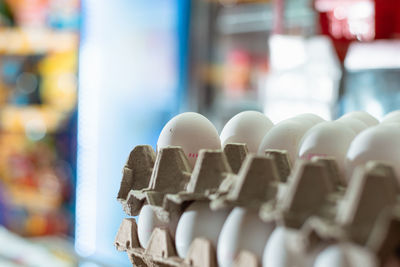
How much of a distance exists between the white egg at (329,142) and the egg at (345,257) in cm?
18

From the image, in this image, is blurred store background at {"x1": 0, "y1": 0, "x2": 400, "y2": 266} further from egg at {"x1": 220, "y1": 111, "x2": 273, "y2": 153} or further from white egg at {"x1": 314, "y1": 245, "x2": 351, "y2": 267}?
white egg at {"x1": 314, "y1": 245, "x2": 351, "y2": 267}

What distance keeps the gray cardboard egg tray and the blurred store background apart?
66.0 inches

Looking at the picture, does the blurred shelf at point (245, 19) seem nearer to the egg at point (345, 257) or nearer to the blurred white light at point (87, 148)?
the blurred white light at point (87, 148)

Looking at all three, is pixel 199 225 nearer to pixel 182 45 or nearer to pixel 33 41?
pixel 182 45

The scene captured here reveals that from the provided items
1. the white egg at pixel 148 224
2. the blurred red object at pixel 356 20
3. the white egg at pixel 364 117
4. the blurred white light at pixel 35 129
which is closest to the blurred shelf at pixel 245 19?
the blurred red object at pixel 356 20

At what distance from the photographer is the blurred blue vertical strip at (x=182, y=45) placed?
9.66 feet

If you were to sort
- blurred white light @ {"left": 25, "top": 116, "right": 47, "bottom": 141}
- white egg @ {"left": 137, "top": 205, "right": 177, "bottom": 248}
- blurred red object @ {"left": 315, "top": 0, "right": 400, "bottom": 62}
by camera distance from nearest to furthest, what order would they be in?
1. white egg @ {"left": 137, "top": 205, "right": 177, "bottom": 248}
2. blurred red object @ {"left": 315, "top": 0, "right": 400, "bottom": 62}
3. blurred white light @ {"left": 25, "top": 116, "right": 47, "bottom": 141}

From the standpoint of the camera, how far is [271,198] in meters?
0.60

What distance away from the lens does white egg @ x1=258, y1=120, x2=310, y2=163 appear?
0.76 meters

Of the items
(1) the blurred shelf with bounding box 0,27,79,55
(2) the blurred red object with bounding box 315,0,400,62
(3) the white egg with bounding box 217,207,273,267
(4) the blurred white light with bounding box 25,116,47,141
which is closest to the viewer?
(3) the white egg with bounding box 217,207,273,267

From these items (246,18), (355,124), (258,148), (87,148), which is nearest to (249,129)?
(258,148)

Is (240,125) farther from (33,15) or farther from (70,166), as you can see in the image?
(33,15)

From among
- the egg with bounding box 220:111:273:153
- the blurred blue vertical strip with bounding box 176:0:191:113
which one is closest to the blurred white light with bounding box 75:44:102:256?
the blurred blue vertical strip with bounding box 176:0:191:113

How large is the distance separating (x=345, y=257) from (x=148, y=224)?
291mm
